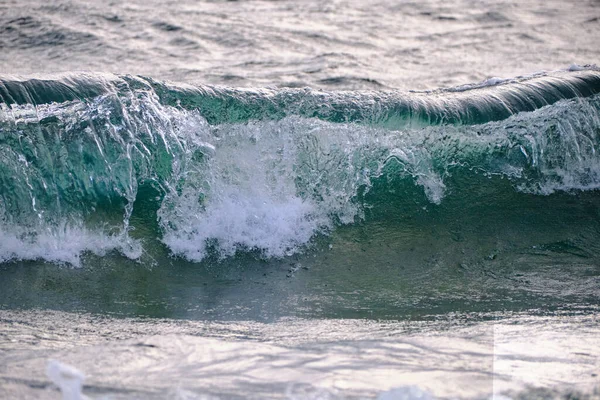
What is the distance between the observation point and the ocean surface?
9.22 feet

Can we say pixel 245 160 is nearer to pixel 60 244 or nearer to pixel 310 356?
pixel 60 244

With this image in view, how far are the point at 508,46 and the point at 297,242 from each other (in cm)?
481

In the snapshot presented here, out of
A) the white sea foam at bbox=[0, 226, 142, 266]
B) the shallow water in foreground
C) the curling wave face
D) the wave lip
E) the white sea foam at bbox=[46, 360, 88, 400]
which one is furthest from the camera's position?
the wave lip

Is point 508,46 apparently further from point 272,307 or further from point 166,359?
point 166,359

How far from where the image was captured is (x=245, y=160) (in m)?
4.66

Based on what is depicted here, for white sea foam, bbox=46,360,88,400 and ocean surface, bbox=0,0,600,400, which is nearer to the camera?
white sea foam, bbox=46,360,88,400

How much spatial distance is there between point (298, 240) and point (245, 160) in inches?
25.4

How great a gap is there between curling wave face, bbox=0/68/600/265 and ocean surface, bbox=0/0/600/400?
1 centimetres

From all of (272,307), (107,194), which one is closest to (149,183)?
(107,194)

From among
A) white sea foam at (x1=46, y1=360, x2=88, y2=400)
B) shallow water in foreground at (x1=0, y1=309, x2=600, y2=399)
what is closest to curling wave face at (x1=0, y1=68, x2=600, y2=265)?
shallow water in foreground at (x1=0, y1=309, x2=600, y2=399)

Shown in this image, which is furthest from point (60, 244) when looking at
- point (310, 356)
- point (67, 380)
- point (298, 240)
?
point (310, 356)

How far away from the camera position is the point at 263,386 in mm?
2631

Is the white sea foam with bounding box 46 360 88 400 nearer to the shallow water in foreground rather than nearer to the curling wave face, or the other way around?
the shallow water in foreground

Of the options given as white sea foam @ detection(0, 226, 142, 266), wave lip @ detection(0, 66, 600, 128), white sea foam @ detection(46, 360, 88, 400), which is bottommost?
white sea foam @ detection(0, 226, 142, 266)
